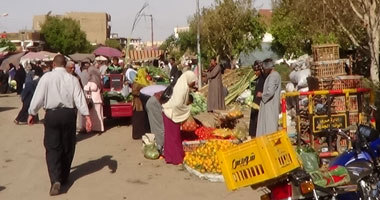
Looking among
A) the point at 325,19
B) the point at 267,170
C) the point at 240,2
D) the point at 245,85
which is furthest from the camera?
the point at 240,2

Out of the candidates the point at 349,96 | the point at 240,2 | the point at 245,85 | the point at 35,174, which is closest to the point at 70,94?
the point at 35,174

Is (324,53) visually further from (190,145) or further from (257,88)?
(190,145)

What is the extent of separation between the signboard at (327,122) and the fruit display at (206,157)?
1.46 metres

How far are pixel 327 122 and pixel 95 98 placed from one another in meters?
5.78

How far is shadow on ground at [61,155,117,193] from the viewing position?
28.9 feet

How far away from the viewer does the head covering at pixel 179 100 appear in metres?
9.52

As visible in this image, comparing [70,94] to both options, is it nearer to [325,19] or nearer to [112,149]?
[112,149]

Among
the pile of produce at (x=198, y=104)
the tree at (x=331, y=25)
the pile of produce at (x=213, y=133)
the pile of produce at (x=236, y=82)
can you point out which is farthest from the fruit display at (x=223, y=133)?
the pile of produce at (x=236, y=82)

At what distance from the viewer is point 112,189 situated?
820 cm

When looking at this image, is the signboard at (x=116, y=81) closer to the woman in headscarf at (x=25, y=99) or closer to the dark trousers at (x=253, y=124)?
the woman in headscarf at (x=25, y=99)

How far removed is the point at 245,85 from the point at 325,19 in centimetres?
734

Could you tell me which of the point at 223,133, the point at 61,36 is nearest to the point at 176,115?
the point at 223,133

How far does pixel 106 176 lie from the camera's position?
29.5 feet

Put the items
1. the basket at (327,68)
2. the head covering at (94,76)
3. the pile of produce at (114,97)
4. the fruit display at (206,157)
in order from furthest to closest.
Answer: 1. the pile of produce at (114,97)
2. the head covering at (94,76)
3. the basket at (327,68)
4. the fruit display at (206,157)
